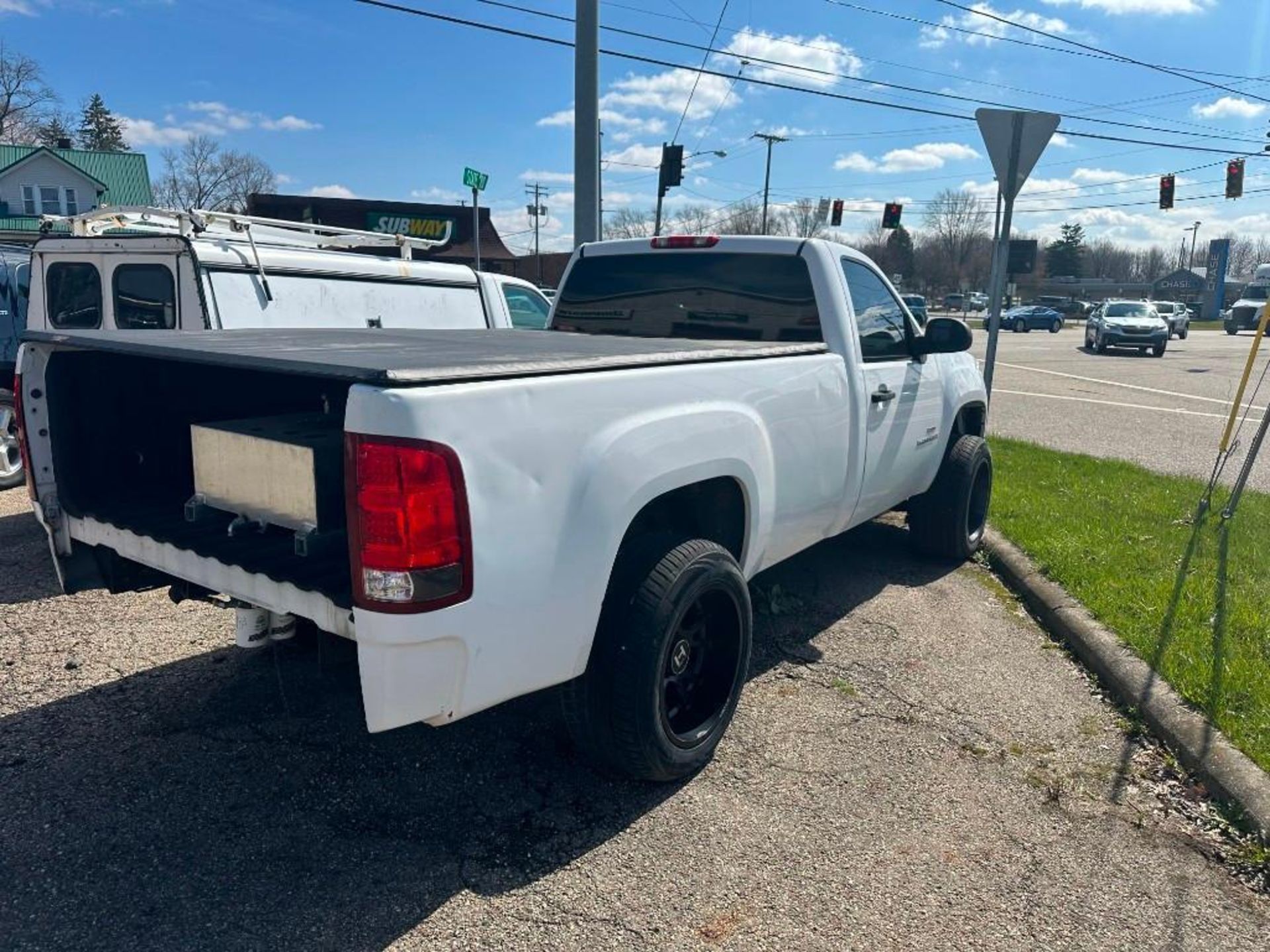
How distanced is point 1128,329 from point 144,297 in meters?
29.4

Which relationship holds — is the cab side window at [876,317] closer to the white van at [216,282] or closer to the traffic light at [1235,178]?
the white van at [216,282]

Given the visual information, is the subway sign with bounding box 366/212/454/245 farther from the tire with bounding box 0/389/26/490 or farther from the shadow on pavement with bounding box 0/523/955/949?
the shadow on pavement with bounding box 0/523/955/949

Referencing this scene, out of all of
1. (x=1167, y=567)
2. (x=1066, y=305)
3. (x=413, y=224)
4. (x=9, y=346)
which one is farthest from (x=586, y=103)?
(x=1066, y=305)

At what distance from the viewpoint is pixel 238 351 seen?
277 centimetres

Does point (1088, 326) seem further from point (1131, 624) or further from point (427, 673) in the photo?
point (427, 673)

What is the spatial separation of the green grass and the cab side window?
1710mm

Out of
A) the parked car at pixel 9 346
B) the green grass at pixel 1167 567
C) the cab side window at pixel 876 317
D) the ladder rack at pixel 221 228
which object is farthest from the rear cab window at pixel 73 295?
the green grass at pixel 1167 567

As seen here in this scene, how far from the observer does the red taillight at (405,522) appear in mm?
2193

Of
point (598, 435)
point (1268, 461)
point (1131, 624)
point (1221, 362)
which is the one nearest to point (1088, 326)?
point (1221, 362)

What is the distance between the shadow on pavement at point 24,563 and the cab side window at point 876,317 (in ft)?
14.0

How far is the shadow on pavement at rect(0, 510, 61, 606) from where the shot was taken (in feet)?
16.9

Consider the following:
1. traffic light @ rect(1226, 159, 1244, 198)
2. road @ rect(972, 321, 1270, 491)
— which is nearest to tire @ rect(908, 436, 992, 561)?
road @ rect(972, 321, 1270, 491)

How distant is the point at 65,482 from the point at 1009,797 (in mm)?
3583

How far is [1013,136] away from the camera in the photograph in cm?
701
